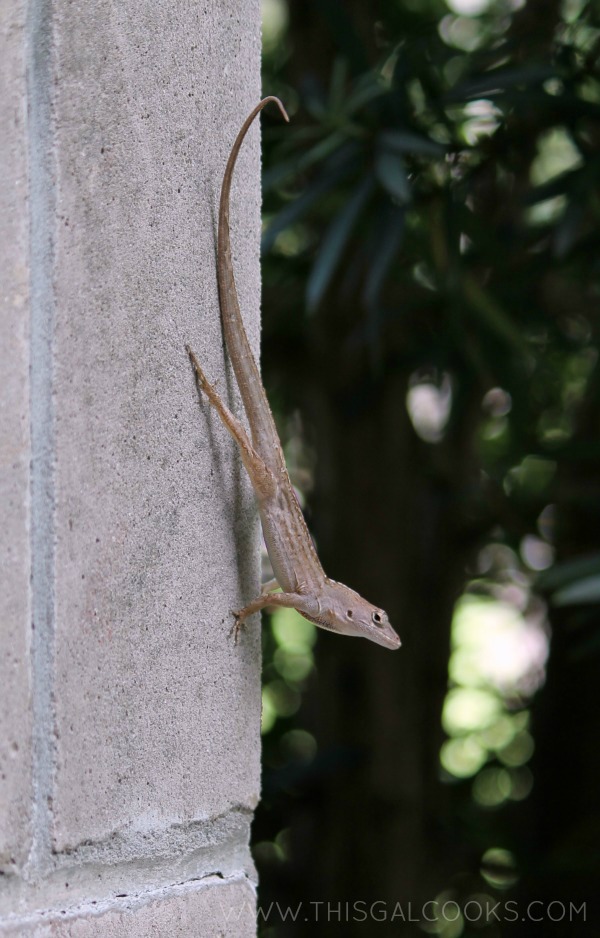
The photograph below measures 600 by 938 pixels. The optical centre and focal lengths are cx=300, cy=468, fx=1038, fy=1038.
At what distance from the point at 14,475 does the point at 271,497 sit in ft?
2.90

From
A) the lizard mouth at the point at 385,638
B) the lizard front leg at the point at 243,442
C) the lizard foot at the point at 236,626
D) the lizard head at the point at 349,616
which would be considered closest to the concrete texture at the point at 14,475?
the lizard front leg at the point at 243,442

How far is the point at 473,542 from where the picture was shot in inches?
223

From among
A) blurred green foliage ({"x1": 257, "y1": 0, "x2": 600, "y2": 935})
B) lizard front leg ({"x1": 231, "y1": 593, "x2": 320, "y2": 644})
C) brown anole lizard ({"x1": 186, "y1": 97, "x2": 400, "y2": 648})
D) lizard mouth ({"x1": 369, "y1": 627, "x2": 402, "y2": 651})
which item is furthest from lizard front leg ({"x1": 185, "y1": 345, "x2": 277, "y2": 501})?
blurred green foliage ({"x1": 257, "y1": 0, "x2": 600, "y2": 935})

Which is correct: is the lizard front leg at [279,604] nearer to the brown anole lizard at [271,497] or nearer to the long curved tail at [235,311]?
the brown anole lizard at [271,497]

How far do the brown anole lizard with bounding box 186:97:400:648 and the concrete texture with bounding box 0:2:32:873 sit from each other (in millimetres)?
315

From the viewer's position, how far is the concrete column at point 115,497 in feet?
2.91

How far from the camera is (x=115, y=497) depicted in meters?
0.99

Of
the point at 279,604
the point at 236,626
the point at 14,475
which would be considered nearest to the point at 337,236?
the point at 279,604

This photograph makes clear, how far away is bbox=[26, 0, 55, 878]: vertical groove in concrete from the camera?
879 millimetres

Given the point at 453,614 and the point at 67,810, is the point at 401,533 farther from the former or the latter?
the point at 67,810

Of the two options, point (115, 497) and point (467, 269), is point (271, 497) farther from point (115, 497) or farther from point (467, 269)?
point (467, 269)

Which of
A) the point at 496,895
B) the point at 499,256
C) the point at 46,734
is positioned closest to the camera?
the point at 46,734

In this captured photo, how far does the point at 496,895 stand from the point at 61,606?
18.9 feet

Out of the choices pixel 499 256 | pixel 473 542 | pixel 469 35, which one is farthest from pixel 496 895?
pixel 469 35
